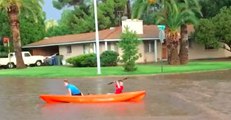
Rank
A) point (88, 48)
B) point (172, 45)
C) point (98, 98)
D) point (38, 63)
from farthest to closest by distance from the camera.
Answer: point (38, 63) → point (88, 48) → point (172, 45) → point (98, 98)

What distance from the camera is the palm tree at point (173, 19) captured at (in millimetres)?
40531

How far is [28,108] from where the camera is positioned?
53.6 feet

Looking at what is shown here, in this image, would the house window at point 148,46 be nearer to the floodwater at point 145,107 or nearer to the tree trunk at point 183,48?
the tree trunk at point 183,48

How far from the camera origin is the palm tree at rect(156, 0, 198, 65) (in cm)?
4053

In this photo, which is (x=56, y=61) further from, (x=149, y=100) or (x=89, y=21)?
(x=149, y=100)

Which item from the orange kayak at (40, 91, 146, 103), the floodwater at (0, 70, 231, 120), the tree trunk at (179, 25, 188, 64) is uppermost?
the tree trunk at (179, 25, 188, 64)

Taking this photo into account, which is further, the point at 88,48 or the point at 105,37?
the point at 88,48

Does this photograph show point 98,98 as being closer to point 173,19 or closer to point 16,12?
point 173,19

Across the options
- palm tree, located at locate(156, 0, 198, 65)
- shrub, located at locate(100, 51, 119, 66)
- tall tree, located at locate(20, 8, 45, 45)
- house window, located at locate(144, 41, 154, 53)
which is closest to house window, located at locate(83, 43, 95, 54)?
house window, located at locate(144, 41, 154, 53)

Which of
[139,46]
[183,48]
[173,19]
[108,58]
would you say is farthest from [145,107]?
[139,46]

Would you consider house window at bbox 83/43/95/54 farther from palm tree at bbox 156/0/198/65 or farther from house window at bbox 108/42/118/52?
palm tree at bbox 156/0/198/65

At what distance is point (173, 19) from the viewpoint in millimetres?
40656

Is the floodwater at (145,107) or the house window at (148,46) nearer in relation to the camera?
the floodwater at (145,107)

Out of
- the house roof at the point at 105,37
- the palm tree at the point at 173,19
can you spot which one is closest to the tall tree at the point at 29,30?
the house roof at the point at 105,37
